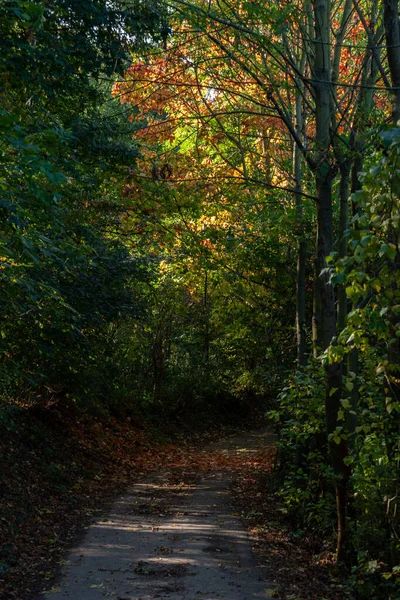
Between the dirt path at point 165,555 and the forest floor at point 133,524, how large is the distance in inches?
0.6

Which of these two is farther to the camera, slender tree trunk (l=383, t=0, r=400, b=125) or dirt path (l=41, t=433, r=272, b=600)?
dirt path (l=41, t=433, r=272, b=600)

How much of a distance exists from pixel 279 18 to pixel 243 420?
22.2 meters

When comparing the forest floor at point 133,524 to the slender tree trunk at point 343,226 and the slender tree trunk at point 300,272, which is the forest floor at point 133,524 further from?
the slender tree trunk at point 343,226

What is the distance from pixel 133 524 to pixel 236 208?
827cm

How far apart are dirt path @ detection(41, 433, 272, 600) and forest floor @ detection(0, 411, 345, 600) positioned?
0.02 metres

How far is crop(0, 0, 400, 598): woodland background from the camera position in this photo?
20.5ft

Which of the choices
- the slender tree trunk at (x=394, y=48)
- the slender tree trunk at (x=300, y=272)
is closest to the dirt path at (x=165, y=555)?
the slender tree trunk at (x=300, y=272)

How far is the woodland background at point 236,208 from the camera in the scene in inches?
246

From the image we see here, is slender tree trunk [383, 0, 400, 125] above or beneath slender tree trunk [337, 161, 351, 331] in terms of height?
above

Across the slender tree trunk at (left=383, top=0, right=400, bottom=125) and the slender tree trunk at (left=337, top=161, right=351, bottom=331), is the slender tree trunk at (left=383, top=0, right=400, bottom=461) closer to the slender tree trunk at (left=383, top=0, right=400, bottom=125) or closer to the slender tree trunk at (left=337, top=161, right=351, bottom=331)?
the slender tree trunk at (left=383, top=0, right=400, bottom=125)

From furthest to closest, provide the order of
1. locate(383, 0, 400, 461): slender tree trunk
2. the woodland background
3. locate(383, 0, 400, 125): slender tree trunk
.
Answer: the woodland background
locate(383, 0, 400, 125): slender tree trunk
locate(383, 0, 400, 461): slender tree trunk

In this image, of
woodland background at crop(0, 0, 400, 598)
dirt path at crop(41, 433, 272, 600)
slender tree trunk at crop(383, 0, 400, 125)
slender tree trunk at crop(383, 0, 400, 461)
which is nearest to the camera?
slender tree trunk at crop(383, 0, 400, 461)

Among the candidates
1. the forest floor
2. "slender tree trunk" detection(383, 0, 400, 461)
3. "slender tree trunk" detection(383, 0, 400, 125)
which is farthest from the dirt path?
"slender tree trunk" detection(383, 0, 400, 125)

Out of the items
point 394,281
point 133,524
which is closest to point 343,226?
point 394,281
